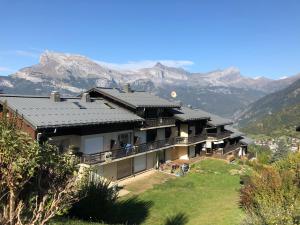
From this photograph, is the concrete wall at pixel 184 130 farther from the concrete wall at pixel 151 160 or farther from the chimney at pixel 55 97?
the chimney at pixel 55 97

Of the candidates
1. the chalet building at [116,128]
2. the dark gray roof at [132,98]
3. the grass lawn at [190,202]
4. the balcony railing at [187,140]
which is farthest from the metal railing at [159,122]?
the grass lawn at [190,202]

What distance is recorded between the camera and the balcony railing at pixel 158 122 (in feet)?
131

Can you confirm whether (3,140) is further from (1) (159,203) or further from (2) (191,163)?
(2) (191,163)

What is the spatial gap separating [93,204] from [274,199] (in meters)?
9.85

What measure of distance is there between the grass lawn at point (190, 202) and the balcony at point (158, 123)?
271 inches

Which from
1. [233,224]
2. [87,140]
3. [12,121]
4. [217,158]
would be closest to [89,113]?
[87,140]

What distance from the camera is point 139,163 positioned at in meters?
39.9

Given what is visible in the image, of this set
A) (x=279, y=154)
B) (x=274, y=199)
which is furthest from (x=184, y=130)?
(x=274, y=199)

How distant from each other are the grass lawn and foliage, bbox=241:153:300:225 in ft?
6.06

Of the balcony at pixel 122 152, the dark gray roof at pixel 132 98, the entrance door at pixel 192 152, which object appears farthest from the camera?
the entrance door at pixel 192 152

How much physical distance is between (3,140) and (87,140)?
2296 cm

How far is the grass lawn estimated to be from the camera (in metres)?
24.7

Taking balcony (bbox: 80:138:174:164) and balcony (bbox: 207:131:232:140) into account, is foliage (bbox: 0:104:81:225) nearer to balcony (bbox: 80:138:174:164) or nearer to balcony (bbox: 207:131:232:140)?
balcony (bbox: 80:138:174:164)

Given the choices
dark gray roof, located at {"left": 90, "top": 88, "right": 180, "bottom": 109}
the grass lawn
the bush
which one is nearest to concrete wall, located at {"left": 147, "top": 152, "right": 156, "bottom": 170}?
the grass lawn
